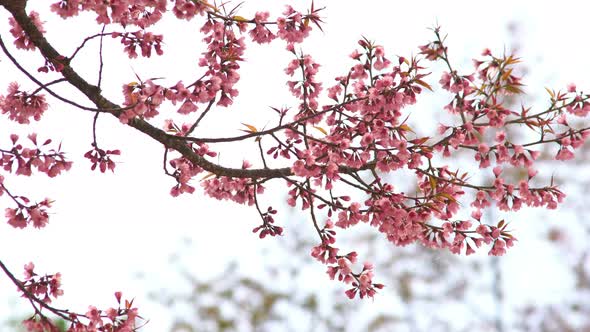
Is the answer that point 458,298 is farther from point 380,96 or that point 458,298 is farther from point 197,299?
point 380,96

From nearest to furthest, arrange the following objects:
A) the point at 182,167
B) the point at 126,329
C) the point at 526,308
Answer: the point at 126,329 → the point at 182,167 → the point at 526,308

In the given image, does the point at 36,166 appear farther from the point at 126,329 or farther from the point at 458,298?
the point at 458,298

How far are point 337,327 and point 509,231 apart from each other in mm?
7402

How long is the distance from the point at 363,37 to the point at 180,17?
664mm

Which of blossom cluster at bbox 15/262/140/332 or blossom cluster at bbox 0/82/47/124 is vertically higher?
blossom cluster at bbox 0/82/47/124

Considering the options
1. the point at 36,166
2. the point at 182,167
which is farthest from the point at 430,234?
the point at 36,166

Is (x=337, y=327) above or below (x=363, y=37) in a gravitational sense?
above

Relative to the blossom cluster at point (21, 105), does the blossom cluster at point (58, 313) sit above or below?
below

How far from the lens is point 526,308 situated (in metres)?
9.31

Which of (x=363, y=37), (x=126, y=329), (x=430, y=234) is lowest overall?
(x=126, y=329)

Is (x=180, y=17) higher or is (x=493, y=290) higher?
(x=493, y=290)

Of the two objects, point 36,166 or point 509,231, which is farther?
point 509,231

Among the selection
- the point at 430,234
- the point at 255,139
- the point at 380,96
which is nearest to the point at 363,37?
the point at 380,96

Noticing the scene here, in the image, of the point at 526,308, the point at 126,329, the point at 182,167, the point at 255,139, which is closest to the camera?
the point at 126,329
